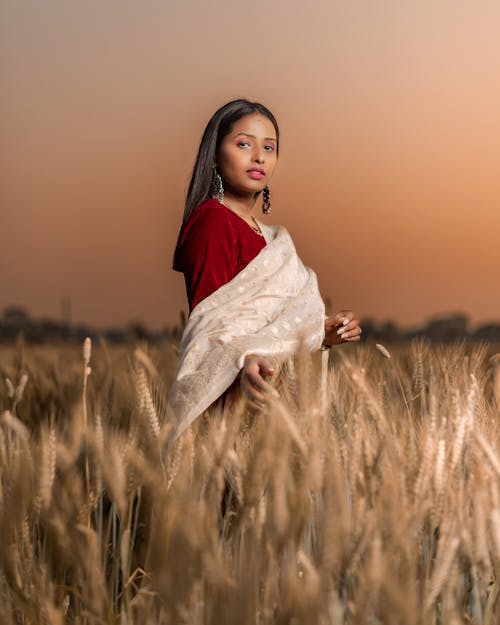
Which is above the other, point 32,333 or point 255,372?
point 255,372

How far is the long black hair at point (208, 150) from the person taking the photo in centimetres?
225

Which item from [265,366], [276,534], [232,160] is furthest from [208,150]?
[276,534]

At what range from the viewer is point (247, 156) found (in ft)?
7.30

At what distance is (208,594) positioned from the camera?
115 cm

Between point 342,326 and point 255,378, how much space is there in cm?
35

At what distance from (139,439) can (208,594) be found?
45 cm

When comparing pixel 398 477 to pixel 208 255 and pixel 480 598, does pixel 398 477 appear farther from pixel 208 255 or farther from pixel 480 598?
pixel 208 255

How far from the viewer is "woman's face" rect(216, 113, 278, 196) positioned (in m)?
2.22

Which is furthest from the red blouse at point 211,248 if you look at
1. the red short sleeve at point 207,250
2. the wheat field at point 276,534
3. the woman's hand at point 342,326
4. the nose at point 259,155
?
the wheat field at point 276,534

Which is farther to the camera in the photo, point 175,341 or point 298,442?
point 175,341

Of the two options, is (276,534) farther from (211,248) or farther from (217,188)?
(217,188)

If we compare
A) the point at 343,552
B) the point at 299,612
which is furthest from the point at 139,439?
the point at 299,612

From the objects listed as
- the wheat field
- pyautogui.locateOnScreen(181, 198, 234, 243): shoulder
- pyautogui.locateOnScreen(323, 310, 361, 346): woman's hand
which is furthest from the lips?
the wheat field

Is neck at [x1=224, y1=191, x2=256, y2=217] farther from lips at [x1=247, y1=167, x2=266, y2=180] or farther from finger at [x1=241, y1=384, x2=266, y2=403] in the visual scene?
finger at [x1=241, y1=384, x2=266, y2=403]
